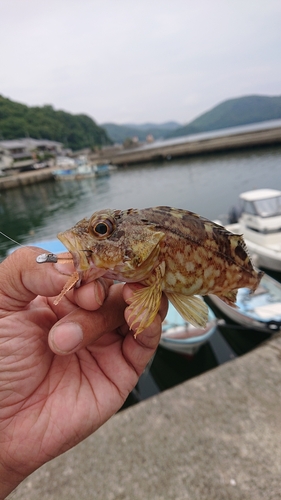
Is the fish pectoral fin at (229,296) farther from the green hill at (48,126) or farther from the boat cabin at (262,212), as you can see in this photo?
the green hill at (48,126)

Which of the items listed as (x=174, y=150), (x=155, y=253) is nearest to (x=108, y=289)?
(x=155, y=253)

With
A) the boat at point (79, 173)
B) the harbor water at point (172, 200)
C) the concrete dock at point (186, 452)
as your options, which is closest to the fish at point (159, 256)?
the concrete dock at point (186, 452)

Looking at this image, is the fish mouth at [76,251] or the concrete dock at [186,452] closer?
the fish mouth at [76,251]

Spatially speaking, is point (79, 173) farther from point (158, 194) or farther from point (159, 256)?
point (159, 256)

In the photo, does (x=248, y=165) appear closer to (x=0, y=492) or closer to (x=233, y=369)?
(x=233, y=369)

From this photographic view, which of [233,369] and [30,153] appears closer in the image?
[233,369]

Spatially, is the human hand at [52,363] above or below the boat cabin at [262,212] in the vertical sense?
above

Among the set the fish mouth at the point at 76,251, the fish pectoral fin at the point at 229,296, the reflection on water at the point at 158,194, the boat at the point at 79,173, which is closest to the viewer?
the fish mouth at the point at 76,251
